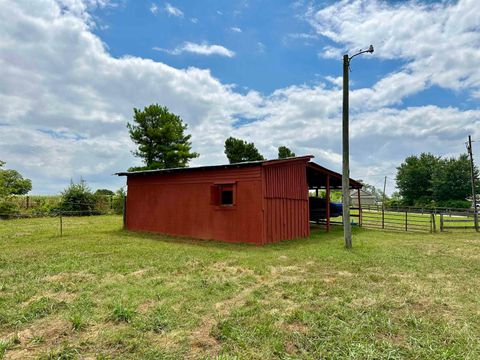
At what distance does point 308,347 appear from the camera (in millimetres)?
3141

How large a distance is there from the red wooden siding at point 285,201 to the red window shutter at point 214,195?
1.96 metres

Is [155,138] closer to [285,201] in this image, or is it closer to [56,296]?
[285,201]

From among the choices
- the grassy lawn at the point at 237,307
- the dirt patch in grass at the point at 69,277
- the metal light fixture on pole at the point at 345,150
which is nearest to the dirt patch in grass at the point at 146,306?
the grassy lawn at the point at 237,307

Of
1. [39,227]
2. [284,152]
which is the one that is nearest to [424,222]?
[284,152]

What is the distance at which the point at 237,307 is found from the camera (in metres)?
4.21

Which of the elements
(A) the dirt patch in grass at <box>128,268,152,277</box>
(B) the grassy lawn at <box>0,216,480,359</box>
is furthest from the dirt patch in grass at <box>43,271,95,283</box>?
(A) the dirt patch in grass at <box>128,268,152,277</box>

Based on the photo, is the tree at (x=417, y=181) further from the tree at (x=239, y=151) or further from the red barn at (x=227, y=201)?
the red barn at (x=227, y=201)

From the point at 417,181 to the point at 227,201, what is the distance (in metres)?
50.9

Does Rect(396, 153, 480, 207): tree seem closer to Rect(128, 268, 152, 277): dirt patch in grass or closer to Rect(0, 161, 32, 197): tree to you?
Rect(128, 268, 152, 277): dirt patch in grass

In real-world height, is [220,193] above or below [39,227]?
above

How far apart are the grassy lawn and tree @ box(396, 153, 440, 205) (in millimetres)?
50566

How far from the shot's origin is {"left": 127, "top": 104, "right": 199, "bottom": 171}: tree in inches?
1067

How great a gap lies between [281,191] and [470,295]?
7035 mm

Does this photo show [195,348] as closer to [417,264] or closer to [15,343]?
[15,343]
